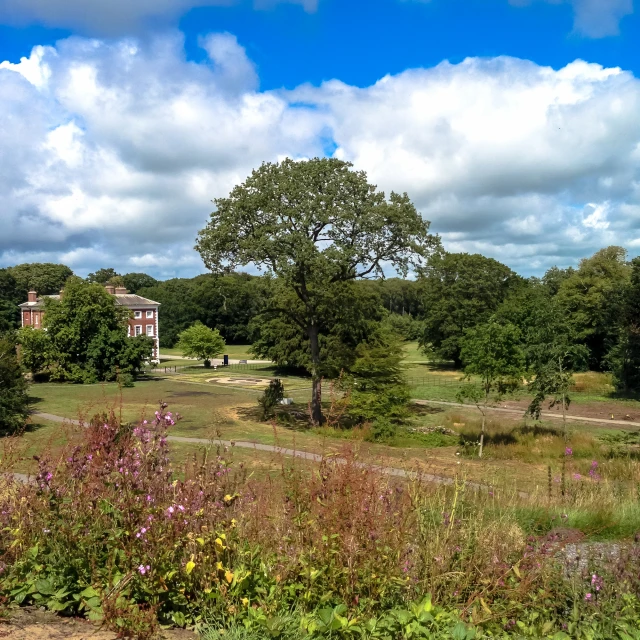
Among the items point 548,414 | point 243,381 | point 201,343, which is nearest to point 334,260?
point 548,414

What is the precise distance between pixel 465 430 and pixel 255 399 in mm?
15436

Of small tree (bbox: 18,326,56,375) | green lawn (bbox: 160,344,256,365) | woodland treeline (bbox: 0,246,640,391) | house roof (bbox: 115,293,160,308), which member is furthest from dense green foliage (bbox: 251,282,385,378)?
house roof (bbox: 115,293,160,308)

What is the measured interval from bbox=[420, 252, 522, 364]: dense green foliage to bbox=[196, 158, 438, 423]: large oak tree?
3194cm

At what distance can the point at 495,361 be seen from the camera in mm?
21656

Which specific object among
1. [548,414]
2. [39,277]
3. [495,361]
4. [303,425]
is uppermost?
[39,277]

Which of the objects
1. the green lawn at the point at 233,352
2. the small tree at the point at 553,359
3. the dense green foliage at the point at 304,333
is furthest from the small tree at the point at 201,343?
the small tree at the point at 553,359

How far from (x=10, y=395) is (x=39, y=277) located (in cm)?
8909

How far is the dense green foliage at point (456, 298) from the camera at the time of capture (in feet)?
191

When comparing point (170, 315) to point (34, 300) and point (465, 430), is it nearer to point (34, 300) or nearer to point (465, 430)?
point (34, 300)

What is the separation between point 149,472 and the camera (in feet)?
12.6

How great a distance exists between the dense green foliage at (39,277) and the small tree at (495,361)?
96854 mm

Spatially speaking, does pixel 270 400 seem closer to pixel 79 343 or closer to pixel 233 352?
pixel 79 343

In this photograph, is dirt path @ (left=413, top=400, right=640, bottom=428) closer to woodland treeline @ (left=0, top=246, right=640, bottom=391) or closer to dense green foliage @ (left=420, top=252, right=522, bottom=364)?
woodland treeline @ (left=0, top=246, right=640, bottom=391)

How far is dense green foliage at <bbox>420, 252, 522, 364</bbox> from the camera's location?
58312mm
